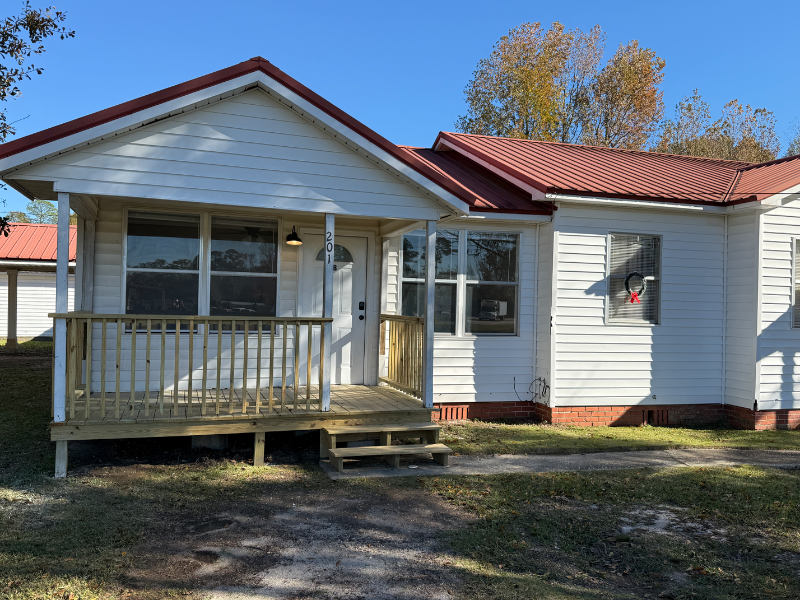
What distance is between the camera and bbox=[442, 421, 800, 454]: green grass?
305 inches

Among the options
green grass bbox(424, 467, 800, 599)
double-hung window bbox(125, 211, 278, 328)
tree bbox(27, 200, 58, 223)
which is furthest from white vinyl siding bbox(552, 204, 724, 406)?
tree bbox(27, 200, 58, 223)

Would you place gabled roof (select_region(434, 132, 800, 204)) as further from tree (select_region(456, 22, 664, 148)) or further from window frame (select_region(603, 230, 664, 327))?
tree (select_region(456, 22, 664, 148))

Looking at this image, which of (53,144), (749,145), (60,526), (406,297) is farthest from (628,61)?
(60,526)

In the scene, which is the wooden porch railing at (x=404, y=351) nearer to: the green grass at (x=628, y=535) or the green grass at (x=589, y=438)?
the green grass at (x=589, y=438)

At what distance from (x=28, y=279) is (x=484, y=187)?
19.1m

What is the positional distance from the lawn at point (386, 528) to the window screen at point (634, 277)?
3.11 metres

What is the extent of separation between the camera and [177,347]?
628 cm

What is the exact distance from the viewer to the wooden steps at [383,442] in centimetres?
653

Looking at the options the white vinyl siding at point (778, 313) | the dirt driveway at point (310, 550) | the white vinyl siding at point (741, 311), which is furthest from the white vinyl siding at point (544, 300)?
the dirt driveway at point (310, 550)

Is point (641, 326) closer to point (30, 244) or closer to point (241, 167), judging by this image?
point (241, 167)

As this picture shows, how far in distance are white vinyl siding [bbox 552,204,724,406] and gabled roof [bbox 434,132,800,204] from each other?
1.14 ft

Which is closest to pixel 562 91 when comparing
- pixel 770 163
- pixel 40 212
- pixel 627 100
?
pixel 627 100

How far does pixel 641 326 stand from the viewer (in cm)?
943

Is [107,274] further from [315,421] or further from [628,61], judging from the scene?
[628,61]
